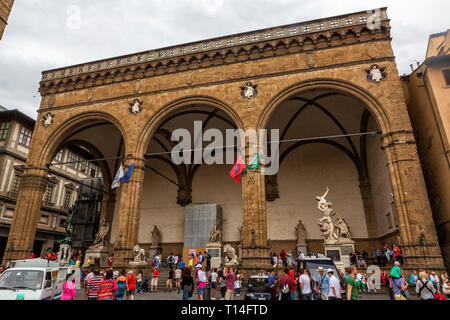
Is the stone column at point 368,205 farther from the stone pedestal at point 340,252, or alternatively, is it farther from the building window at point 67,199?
the building window at point 67,199

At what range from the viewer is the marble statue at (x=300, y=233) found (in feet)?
62.6

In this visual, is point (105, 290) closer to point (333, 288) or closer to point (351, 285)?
point (333, 288)

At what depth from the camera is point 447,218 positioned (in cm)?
1217

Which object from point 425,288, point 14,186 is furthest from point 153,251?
point 425,288

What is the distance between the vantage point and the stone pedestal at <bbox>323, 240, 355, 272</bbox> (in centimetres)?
1286

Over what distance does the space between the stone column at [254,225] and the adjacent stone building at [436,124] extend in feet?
25.0

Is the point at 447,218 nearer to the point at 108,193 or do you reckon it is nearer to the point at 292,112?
the point at 292,112

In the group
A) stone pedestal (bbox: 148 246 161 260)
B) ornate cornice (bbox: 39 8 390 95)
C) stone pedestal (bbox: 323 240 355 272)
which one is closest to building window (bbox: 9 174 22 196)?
ornate cornice (bbox: 39 8 390 95)

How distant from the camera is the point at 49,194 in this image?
94.6 ft

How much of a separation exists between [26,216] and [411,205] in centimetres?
1954

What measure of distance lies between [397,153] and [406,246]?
12.9 feet

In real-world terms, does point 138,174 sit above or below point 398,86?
below

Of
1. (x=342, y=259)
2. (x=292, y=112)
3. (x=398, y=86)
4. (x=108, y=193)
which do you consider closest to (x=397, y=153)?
(x=398, y=86)

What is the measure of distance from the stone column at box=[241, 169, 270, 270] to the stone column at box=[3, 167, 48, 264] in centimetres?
1213
